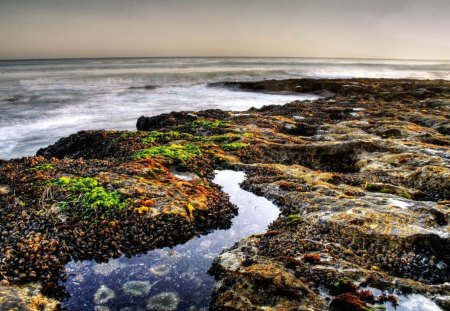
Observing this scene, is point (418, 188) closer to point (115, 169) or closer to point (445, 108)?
point (115, 169)

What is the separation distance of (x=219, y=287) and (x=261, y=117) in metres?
17.8

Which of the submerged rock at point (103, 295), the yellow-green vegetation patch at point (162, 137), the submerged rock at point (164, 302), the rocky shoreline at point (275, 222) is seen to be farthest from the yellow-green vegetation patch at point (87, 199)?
the yellow-green vegetation patch at point (162, 137)

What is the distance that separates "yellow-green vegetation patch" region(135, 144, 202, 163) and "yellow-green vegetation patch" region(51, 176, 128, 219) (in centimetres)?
331

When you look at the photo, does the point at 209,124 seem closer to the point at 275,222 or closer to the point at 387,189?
the point at 387,189

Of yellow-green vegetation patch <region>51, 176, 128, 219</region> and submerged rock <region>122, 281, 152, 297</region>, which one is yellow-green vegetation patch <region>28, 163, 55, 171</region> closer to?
yellow-green vegetation patch <region>51, 176, 128, 219</region>

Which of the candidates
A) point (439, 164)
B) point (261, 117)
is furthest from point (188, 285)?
point (261, 117)

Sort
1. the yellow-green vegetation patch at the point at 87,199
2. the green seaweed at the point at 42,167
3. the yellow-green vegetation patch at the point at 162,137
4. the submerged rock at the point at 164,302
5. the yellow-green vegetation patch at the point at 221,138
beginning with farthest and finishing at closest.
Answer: the yellow-green vegetation patch at the point at 221,138
the yellow-green vegetation patch at the point at 162,137
the green seaweed at the point at 42,167
the yellow-green vegetation patch at the point at 87,199
the submerged rock at the point at 164,302

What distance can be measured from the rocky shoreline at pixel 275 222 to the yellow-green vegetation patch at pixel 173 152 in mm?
76

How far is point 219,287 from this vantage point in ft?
21.3

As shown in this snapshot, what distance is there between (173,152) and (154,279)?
7.54 metres

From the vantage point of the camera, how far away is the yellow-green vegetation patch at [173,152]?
13438 millimetres

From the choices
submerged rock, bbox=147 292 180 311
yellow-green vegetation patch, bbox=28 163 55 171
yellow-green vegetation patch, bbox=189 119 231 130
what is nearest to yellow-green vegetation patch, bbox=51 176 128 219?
yellow-green vegetation patch, bbox=28 163 55 171

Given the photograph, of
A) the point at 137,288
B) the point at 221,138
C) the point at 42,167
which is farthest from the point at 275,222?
the point at 221,138

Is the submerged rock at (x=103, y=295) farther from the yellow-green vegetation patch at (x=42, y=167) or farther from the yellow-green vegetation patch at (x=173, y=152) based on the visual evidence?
the yellow-green vegetation patch at (x=173, y=152)
